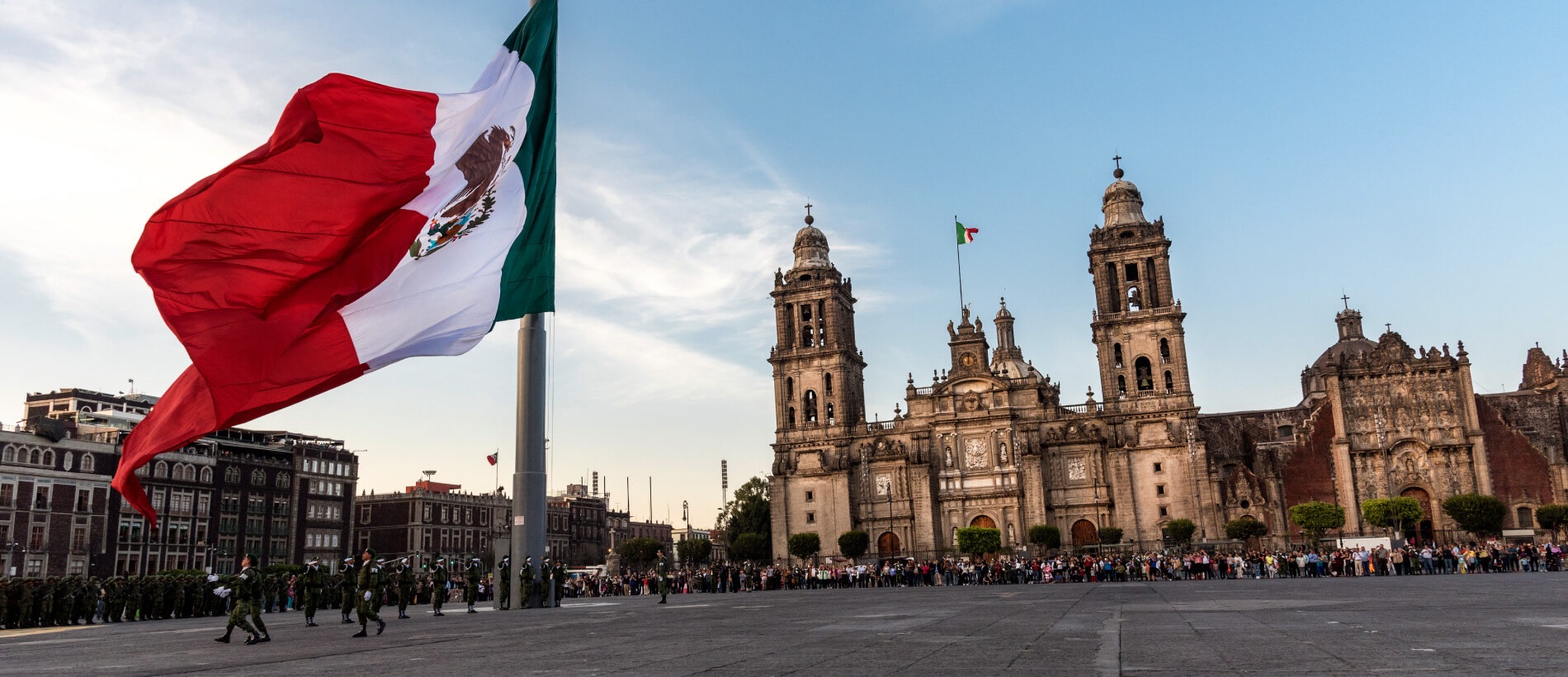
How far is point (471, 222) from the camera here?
16.9m

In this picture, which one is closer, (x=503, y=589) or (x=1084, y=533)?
(x=503, y=589)

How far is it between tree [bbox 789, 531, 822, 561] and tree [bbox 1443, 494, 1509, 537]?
39.3m

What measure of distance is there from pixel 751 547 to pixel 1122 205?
40161 mm

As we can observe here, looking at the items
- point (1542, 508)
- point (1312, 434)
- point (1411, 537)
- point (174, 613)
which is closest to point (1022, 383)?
point (1312, 434)

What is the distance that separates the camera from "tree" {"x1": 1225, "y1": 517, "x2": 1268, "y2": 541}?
63.2 meters

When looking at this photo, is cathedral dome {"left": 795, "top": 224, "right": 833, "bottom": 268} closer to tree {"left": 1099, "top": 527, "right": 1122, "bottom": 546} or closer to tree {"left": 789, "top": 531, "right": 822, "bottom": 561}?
tree {"left": 789, "top": 531, "right": 822, "bottom": 561}

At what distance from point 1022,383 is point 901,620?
203 feet

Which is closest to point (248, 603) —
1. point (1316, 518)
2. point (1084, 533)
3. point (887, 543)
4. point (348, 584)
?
point (348, 584)

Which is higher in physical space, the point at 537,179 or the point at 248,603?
the point at 537,179

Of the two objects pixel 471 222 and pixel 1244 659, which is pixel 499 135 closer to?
pixel 471 222

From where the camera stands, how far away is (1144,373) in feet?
242

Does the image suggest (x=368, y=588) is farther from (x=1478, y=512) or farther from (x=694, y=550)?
(x=694, y=550)

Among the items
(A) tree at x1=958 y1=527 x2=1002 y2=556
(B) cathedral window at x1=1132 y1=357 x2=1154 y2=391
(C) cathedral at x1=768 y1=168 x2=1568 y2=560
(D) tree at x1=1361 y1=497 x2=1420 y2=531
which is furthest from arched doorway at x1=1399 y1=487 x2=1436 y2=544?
(A) tree at x1=958 y1=527 x2=1002 y2=556

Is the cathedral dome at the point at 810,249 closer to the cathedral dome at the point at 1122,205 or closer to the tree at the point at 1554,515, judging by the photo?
the cathedral dome at the point at 1122,205
